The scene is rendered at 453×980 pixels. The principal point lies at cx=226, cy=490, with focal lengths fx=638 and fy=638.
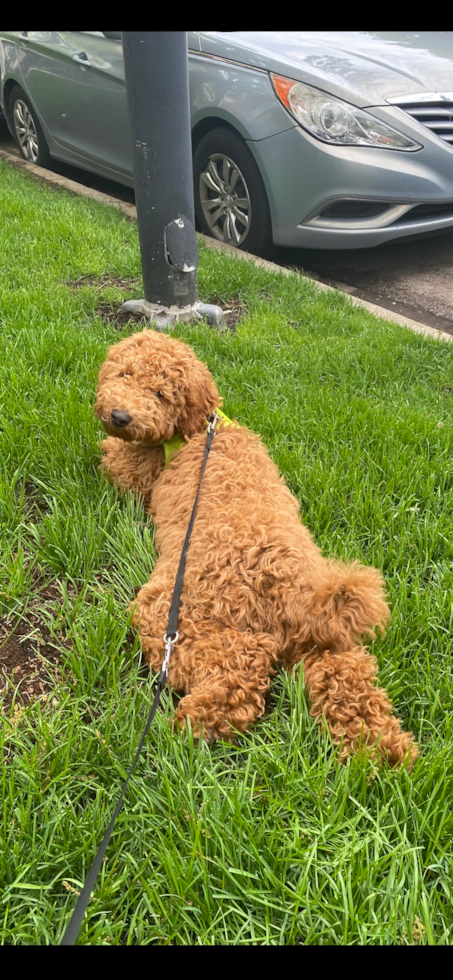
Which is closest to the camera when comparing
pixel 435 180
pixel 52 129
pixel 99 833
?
pixel 99 833

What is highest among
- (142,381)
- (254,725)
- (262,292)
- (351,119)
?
(351,119)

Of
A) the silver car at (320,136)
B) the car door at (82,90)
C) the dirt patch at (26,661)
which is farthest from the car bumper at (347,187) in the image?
the dirt patch at (26,661)

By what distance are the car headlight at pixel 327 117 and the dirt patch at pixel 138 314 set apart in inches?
55.1

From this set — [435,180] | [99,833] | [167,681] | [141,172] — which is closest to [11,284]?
[141,172]

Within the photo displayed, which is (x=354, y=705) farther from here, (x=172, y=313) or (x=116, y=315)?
(x=116, y=315)

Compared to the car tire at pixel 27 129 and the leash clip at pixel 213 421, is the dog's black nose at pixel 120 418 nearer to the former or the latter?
the leash clip at pixel 213 421

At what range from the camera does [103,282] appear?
16.1 feet

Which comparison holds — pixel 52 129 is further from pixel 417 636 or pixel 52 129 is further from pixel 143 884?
pixel 143 884

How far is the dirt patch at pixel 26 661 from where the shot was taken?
80.2 inches

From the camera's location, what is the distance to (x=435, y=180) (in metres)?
5.04

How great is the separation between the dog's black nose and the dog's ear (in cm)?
27

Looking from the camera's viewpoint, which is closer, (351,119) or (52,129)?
(351,119)

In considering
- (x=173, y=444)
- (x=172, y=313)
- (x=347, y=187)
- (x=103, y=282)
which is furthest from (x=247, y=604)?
(x=347, y=187)

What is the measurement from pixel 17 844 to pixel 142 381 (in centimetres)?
157
